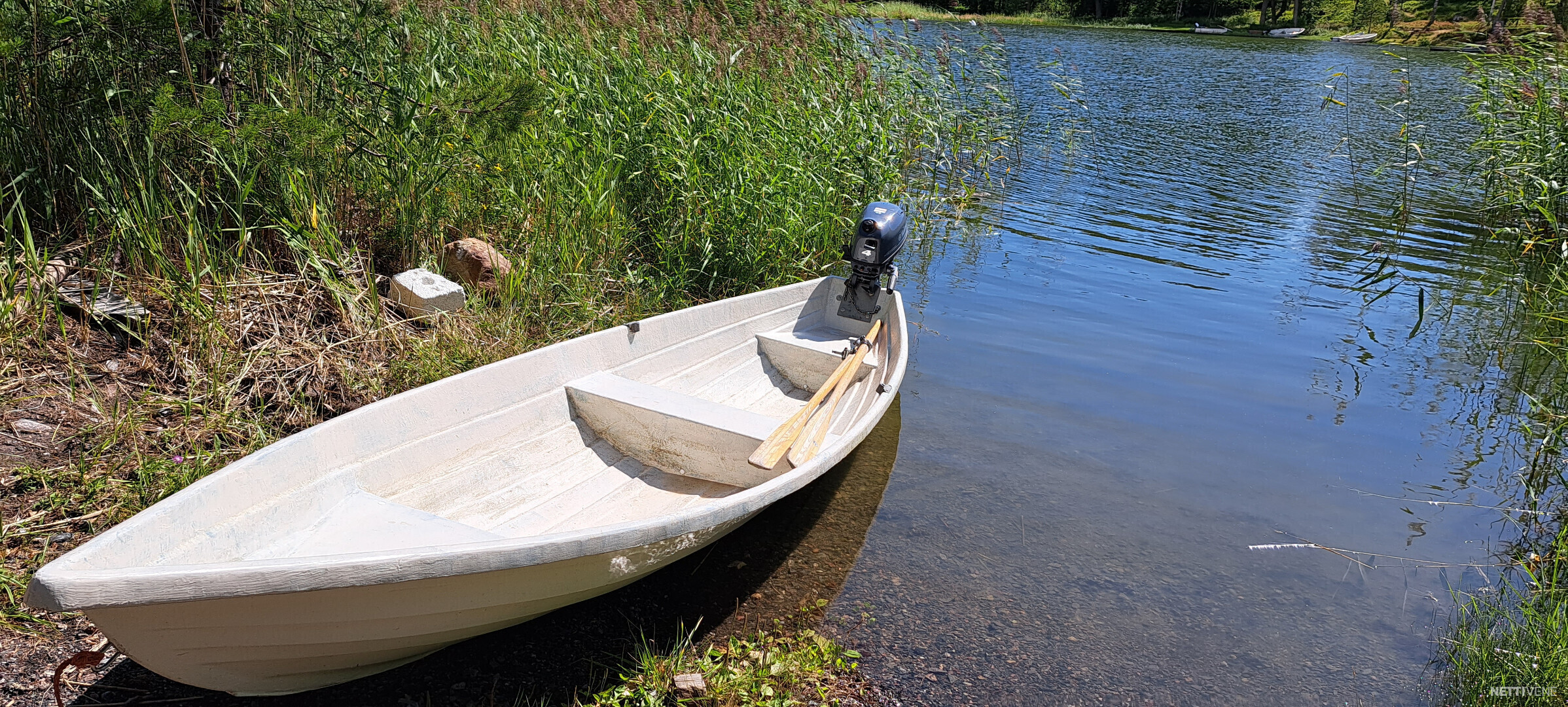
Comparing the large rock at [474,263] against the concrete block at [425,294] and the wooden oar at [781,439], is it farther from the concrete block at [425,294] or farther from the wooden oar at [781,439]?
the wooden oar at [781,439]

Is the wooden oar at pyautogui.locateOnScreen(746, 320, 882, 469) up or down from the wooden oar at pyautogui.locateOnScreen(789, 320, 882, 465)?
up

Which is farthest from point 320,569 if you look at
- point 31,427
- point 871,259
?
point 871,259

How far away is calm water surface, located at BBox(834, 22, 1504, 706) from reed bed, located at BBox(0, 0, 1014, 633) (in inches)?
72.6

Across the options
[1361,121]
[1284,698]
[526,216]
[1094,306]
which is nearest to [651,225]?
[526,216]

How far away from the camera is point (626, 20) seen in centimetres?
674

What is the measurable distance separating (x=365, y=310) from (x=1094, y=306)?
5253 millimetres

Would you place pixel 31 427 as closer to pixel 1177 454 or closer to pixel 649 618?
pixel 649 618

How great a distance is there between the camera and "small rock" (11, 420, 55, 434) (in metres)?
3.10

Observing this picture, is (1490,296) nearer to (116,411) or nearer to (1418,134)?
(1418,134)

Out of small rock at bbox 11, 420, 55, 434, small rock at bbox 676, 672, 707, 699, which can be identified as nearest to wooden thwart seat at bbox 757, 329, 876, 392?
small rock at bbox 676, 672, 707, 699

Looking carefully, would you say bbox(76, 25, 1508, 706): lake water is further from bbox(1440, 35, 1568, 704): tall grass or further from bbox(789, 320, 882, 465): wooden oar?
bbox(789, 320, 882, 465): wooden oar

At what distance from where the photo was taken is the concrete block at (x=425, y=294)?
4199 millimetres

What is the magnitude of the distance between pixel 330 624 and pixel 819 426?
202 centimetres

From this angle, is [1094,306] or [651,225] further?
[1094,306]
